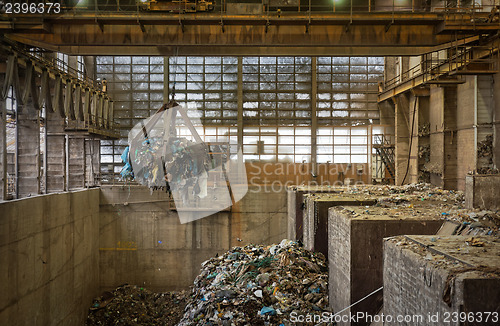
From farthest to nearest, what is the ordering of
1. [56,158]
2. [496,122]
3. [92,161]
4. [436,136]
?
1. [92,161]
2. [436,136]
3. [56,158]
4. [496,122]

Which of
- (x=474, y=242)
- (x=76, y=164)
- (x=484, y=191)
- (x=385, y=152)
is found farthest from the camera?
(x=385, y=152)

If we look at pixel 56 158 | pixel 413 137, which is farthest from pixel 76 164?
pixel 413 137

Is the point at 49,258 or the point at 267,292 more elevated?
the point at 267,292

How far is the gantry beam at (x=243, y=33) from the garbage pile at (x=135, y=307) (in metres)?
9.02

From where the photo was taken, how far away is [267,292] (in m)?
7.39

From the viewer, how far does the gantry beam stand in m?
8.96

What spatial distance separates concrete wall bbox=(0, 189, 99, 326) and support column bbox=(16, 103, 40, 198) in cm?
107

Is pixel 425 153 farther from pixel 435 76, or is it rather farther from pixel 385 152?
pixel 435 76

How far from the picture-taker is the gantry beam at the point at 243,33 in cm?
896

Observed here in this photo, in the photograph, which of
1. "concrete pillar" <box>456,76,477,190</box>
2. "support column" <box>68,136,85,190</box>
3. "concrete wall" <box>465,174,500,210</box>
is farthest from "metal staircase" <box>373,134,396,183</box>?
"support column" <box>68,136,85,190</box>

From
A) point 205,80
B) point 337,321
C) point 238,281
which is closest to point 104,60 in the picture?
point 205,80

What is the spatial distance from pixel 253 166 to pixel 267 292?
38.7 feet

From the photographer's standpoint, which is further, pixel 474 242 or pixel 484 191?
pixel 484 191

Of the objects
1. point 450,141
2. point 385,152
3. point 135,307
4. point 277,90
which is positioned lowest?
point 135,307
